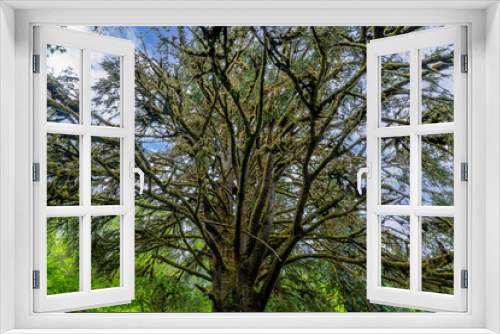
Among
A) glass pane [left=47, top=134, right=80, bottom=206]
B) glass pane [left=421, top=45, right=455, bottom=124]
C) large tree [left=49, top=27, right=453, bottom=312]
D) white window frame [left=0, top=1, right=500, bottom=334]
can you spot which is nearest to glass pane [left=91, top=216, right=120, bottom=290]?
large tree [left=49, top=27, right=453, bottom=312]

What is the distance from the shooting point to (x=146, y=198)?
3.86m

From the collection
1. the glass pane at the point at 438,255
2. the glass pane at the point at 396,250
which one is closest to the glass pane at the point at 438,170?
the glass pane at the point at 438,255

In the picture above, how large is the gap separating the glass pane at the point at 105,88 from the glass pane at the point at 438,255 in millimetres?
2713

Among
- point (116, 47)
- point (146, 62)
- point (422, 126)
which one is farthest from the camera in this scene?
point (146, 62)

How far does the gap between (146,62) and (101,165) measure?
42.2 inches

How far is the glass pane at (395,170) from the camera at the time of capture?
11.4ft

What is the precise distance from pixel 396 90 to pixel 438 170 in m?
0.78

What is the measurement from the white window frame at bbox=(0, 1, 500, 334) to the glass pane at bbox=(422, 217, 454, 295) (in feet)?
4.74

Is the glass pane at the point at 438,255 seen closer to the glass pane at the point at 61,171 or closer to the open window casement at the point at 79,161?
the open window casement at the point at 79,161

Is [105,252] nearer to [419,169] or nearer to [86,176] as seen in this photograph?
[86,176]
